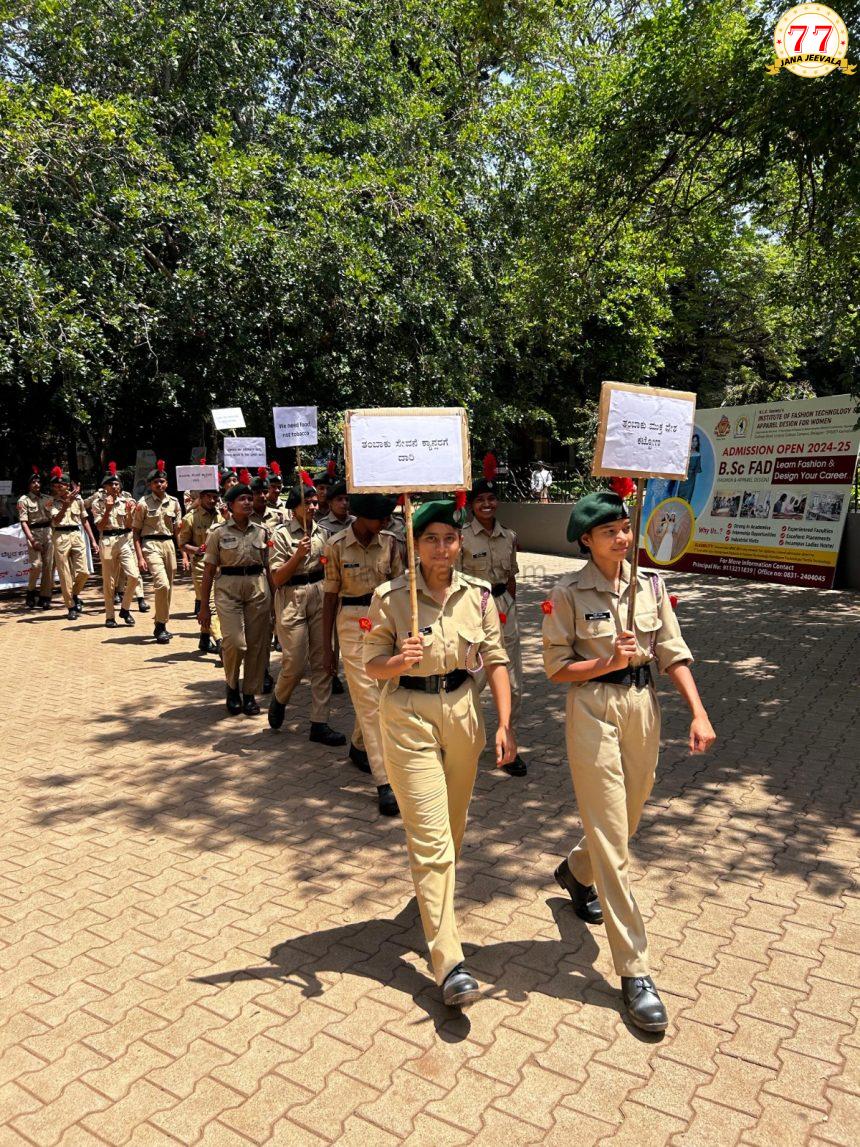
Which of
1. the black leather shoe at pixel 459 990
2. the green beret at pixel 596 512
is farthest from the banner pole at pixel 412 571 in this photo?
the black leather shoe at pixel 459 990

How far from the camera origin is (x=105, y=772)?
6.31 meters

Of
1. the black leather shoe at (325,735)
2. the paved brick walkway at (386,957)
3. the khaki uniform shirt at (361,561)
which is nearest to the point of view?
the paved brick walkway at (386,957)

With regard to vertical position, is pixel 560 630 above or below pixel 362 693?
above

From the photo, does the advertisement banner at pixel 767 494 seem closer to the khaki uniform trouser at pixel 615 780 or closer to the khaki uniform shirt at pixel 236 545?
the khaki uniform shirt at pixel 236 545

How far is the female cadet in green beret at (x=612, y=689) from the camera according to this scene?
338 cm

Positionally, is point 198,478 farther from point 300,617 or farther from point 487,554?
point 487,554

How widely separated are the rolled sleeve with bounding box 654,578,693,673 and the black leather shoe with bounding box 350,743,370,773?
9.76ft

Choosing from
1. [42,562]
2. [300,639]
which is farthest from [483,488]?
[42,562]

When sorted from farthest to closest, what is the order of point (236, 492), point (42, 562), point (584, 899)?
point (42, 562), point (236, 492), point (584, 899)

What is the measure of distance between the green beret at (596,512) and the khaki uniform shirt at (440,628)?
526mm

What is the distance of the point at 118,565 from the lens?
1256cm

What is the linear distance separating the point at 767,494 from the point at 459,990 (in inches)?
435

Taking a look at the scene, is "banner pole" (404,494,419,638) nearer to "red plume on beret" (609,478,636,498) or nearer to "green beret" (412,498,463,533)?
"green beret" (412,498,463,533)

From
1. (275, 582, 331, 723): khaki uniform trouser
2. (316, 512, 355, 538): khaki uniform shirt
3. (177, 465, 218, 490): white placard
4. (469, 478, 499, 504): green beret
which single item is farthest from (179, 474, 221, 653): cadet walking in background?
(469, 478, 499, 504): green beret
